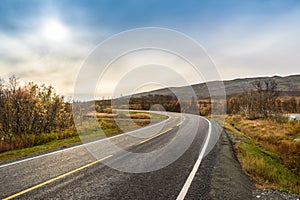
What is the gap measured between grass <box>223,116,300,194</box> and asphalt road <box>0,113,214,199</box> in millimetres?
1577

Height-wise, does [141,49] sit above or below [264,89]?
above

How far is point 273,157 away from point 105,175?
345 inches

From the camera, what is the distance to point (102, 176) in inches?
245

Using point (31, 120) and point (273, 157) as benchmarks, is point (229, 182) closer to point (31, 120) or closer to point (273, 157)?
point (273, 157)

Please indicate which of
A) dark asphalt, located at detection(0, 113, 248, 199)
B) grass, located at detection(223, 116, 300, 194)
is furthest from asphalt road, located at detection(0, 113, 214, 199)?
grass, located at detection(223, 116, 300, 194)

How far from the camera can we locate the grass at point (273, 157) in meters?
6.96

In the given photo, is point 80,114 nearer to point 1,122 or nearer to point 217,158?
point 1,122

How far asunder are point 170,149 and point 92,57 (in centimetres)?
496

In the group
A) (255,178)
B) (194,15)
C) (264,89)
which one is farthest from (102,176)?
(264,89)

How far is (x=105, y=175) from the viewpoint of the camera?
632 cm

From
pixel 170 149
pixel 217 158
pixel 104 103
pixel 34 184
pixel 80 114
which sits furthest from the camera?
pixel 104 103

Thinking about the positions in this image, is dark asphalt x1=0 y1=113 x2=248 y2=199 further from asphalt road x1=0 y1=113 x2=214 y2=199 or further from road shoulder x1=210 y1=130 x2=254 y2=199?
road shoulder x1=210 y1=130 x2=254 y2=199

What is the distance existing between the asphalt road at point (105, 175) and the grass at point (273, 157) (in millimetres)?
1577

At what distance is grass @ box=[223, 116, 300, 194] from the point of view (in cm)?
696
